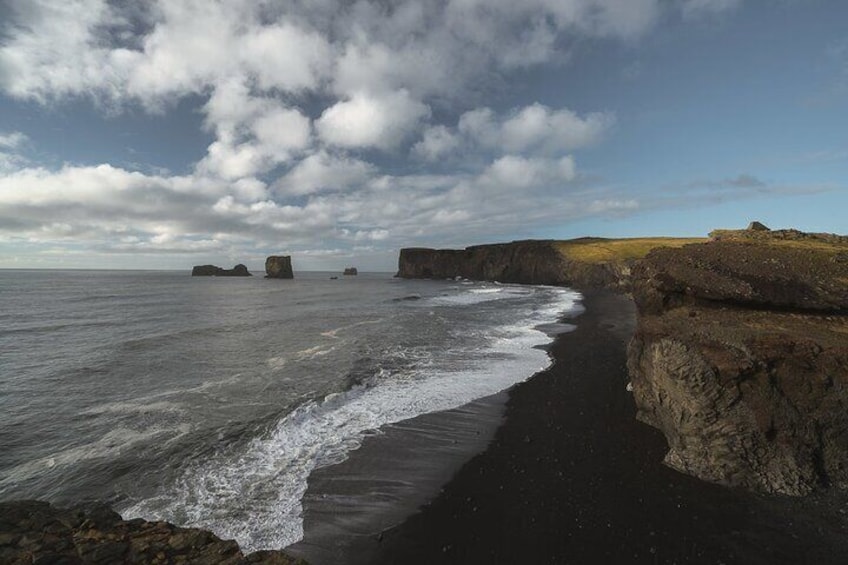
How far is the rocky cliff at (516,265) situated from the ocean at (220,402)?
2542 inches

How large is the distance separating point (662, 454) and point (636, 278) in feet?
19.3

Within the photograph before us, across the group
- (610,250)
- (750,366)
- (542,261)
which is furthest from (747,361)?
(542,261)

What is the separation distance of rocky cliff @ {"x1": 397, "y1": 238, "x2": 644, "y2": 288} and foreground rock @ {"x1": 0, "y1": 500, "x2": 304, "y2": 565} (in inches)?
3302

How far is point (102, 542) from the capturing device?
5633mm

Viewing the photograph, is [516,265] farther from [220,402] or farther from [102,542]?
[102,542]

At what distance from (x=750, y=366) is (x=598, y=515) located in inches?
207

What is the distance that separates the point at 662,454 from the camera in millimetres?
10742

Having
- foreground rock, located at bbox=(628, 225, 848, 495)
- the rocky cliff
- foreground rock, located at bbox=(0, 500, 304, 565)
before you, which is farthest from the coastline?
the rocky cliff

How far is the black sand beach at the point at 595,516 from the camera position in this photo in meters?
7.33

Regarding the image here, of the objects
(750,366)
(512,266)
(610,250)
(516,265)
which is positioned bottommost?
(750,366)

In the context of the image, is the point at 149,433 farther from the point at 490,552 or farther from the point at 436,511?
the point at 490,552

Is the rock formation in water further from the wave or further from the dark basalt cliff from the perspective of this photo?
the dark basalt cliff

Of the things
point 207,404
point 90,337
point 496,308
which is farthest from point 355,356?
point 496,308

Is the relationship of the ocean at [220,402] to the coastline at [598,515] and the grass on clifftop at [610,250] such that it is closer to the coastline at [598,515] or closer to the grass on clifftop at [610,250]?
the coastline at [598,515]
